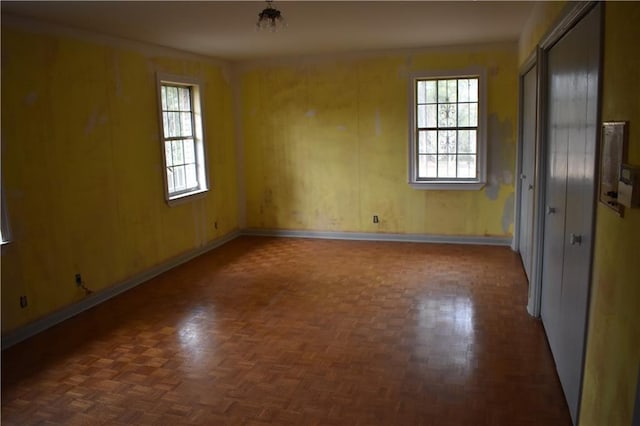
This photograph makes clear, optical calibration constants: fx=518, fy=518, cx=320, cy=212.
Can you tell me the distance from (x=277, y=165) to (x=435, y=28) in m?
3.04

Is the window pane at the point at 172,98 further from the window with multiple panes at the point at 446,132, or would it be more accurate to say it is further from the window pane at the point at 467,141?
the window pane at the point at 467,141

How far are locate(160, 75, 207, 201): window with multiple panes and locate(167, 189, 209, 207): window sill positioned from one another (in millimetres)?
12

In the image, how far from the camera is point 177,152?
20.6 ft

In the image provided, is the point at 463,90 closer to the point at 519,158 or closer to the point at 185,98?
the point at 519,158

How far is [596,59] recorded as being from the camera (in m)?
2.20

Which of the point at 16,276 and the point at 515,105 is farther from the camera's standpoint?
the point at 515,105

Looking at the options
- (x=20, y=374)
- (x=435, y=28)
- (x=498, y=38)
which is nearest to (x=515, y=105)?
(x=498, y=38)

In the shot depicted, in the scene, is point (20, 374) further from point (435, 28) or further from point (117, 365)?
point (435, 28)

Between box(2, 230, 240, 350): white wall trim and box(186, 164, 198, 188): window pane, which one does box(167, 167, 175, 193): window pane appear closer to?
box(186, 164, 198, 188): window pane

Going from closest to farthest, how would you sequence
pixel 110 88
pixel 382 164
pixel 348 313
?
pixel 348 313 < pixel 110 88 < pixel 382 164

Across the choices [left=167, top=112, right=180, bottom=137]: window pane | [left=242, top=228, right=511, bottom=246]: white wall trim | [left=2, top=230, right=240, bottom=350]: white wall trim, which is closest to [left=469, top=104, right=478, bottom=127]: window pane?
[left=242, top=228, right=511, bottom=246]: white wall trim

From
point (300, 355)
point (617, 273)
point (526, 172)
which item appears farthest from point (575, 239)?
point (526, 172)

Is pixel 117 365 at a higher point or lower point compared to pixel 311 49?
lower

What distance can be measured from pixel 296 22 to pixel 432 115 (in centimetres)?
259
